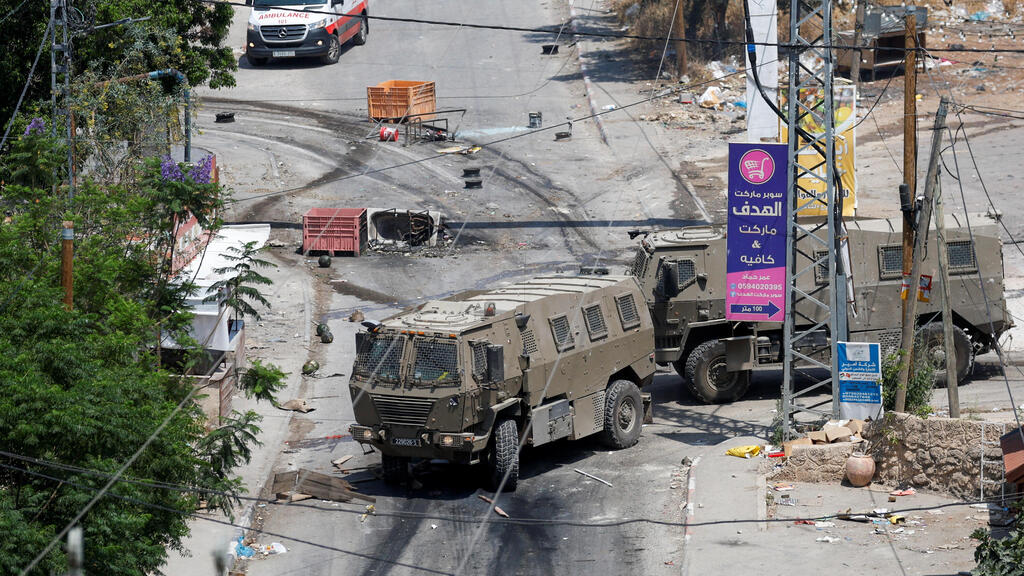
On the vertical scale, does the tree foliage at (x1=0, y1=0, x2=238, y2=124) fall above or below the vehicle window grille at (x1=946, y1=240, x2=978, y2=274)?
above

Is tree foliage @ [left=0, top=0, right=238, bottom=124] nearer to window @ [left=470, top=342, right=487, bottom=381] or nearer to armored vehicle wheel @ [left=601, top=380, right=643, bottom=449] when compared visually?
window @ [left=470, top=342, right=487, bottom=381]

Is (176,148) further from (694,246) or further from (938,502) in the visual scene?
(938,502)

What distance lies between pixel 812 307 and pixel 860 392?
9.76 ft

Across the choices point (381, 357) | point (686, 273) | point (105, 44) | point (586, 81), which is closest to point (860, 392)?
point (686, 273)

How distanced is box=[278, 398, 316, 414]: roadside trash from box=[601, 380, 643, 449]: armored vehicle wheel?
5.57 meters

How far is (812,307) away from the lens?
21844 mm

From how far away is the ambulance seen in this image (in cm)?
4284

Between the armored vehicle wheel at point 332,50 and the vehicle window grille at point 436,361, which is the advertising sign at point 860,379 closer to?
the vehicle window grille at point 436,361

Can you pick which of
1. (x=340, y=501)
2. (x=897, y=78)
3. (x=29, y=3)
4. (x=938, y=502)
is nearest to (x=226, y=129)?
(x=29, y=3)

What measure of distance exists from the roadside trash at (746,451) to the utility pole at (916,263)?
2.16 m

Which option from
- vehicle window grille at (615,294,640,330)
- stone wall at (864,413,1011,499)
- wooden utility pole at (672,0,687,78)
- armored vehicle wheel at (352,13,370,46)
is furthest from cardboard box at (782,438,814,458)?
armored vehicle wheel at (352,13,370,46)

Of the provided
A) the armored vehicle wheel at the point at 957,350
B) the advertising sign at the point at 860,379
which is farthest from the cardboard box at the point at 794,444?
the armored vehicle wheel at the point at 957,350

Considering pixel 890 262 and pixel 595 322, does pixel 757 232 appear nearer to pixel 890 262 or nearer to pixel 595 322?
pixel 595 322

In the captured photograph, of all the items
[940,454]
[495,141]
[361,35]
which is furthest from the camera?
[361,35]
